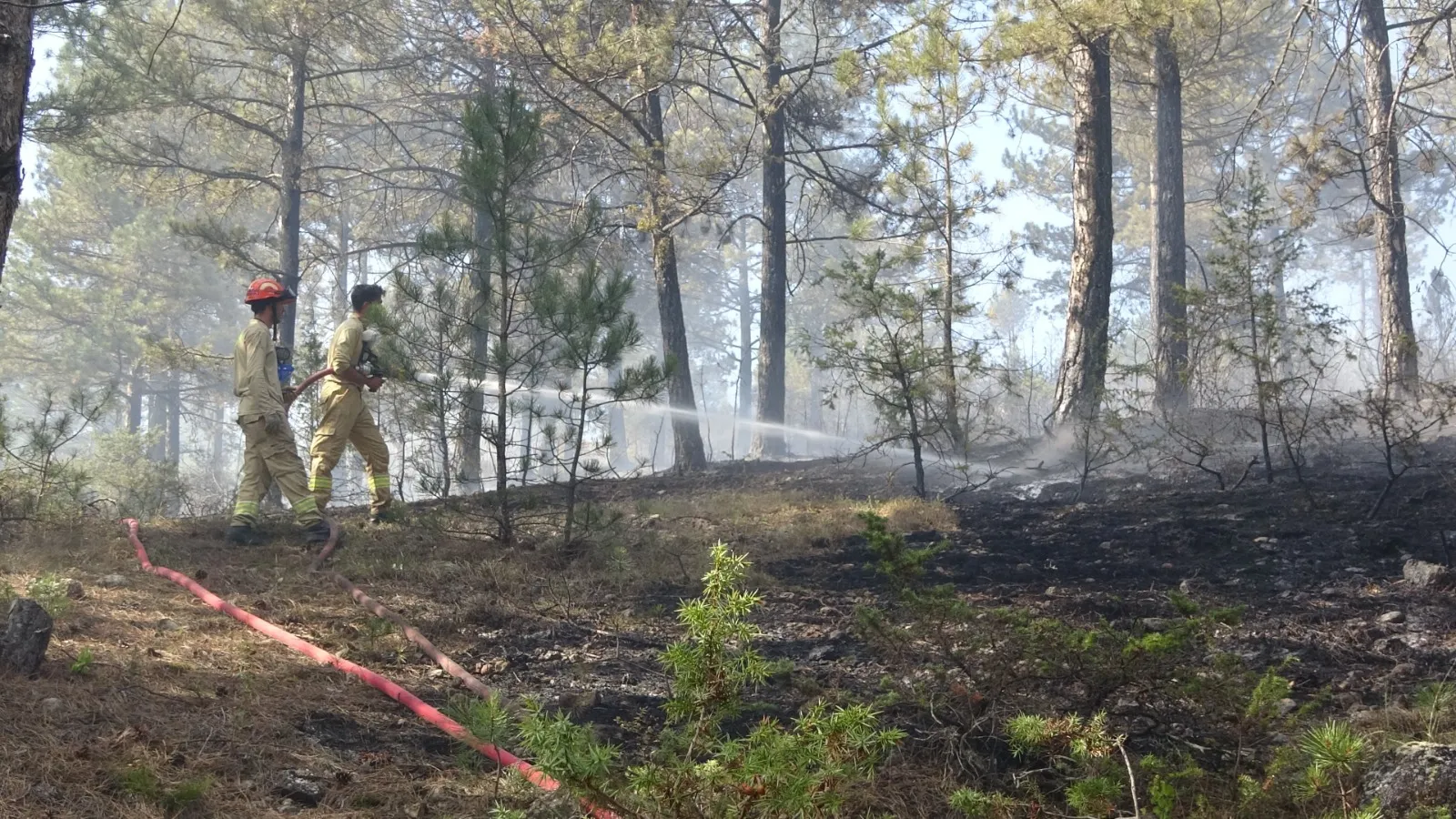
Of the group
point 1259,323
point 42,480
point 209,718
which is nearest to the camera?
point 209,718

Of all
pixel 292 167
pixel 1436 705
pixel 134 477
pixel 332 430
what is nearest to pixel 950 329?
pixel 332 430

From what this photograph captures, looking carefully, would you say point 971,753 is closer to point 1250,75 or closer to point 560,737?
point 560,737

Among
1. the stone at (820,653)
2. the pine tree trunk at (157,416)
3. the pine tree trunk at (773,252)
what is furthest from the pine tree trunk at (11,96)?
the pine tree trunk at (157,416)

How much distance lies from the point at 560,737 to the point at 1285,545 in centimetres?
528

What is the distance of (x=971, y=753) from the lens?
3.12 meters

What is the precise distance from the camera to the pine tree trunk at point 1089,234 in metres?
9.97

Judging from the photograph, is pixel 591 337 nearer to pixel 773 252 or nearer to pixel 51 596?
pixel 51 596

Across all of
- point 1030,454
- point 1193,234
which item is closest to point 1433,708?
point 1030,454

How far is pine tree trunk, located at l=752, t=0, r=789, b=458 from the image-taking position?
40.9ft

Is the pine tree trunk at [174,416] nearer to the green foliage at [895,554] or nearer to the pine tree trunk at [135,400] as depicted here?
the pine tree trunk at [135,400]

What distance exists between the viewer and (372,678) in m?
4.07

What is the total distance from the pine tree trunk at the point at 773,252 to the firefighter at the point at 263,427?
530 centimetres

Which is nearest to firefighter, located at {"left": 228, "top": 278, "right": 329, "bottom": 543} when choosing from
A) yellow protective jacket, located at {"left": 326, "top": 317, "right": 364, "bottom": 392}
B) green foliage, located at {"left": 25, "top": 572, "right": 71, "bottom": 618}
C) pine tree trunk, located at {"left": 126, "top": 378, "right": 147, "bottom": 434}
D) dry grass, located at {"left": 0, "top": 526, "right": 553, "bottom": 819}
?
yellow protective jacket, located at {"left": 326, "top": 317, "right": 364, "bottom": 392}

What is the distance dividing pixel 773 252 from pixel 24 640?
→ 13884 mm
